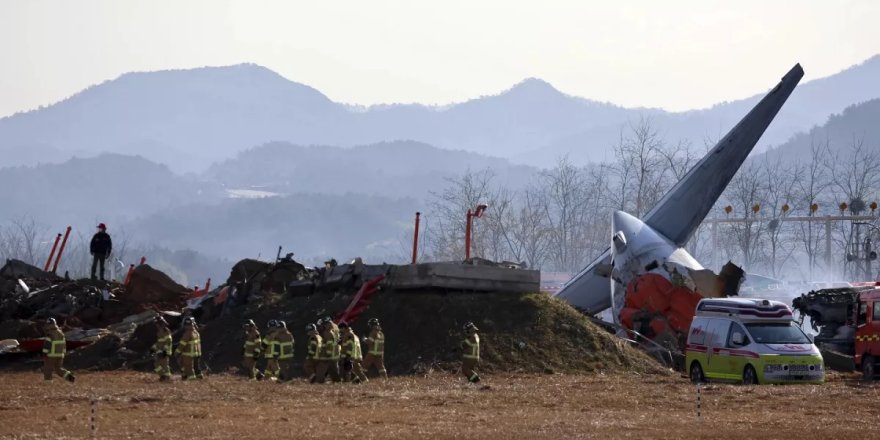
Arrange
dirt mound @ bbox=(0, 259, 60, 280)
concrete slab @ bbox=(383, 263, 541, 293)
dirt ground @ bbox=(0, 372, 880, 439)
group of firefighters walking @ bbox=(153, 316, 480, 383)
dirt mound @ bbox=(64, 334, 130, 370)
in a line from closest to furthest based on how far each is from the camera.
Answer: dirt ground @ bbox=(0, 372, 880, 439)
group of firefighters walking @ bbox=(153, 316, 480, 383)
dirt mound @ bbox=(64, 334, 130, 370)
concrete slab @ bbox=(383, 263, 541, 293)
dirt mound @ bbox=(0, 259, 60, 280)

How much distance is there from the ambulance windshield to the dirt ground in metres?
1.35

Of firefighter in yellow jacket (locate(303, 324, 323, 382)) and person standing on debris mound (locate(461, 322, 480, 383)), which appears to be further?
person standing on debris mound (locate(461, 322, 480, 383))

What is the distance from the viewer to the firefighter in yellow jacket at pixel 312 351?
3184 cm

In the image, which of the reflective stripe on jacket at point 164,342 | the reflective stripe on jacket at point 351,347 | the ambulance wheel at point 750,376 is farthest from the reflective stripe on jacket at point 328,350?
the ambulance wheel at point 750,376

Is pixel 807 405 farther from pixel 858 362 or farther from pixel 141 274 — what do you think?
pixel 141 274

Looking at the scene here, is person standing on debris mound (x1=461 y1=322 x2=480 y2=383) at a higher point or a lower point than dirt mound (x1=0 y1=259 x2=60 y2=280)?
lower

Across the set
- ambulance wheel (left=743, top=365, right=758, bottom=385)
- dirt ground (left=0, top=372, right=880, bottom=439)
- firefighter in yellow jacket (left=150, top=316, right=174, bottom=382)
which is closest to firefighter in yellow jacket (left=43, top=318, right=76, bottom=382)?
dirt ground (left=0, top=372, right=880, bottom=439)

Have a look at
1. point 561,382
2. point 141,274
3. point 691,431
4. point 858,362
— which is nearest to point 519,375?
point 561,382

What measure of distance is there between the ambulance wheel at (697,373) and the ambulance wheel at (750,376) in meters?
1.45

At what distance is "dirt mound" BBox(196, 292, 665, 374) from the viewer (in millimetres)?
36000

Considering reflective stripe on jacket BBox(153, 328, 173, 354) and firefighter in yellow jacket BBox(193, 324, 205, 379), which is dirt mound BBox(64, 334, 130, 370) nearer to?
firefighter in yellow jacket BBox(193, 324, 205, 379)

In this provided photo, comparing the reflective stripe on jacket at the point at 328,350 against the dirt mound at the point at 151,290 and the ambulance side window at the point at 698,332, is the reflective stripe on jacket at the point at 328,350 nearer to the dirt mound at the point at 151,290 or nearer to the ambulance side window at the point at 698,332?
the ambulance side window at the point at 698,332

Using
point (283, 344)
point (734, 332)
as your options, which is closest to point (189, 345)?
point (283, 344)

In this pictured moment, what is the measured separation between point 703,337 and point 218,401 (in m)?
13.5
